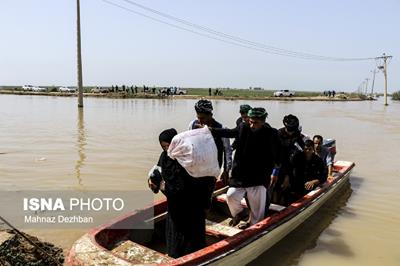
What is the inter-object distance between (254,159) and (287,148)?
1441 millimetres

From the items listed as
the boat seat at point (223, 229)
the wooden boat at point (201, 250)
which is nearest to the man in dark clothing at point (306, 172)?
the wooden boat at point (201, 250)

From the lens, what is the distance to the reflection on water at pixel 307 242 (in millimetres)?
5613

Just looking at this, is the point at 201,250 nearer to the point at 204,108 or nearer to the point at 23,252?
the point at 204,108

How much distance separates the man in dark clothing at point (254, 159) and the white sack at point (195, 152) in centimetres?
74

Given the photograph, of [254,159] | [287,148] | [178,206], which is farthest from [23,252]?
[287,148]

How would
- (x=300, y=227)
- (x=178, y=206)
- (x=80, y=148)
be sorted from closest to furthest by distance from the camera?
(x=178, y=206) → (x=300, y=227) → (x=80, y=148)

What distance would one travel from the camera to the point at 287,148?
6102mm

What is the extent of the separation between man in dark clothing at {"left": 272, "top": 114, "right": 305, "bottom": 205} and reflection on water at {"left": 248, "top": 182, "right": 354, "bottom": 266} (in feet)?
2.10

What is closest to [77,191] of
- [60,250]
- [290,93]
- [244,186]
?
[60,250]

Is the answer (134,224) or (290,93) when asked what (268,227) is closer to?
(134,224)

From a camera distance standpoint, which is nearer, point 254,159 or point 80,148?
point 254,159

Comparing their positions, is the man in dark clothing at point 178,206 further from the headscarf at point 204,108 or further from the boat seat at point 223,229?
the boat seat at point 223,229

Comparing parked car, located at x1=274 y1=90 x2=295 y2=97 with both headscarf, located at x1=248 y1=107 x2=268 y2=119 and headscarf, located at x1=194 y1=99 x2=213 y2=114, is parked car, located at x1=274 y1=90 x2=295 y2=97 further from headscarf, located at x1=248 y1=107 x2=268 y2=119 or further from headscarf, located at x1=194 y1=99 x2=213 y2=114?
headscarf, located at x1=194 y1=99 x2=213 y2=114

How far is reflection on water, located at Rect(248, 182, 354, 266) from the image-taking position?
18.4 ft
